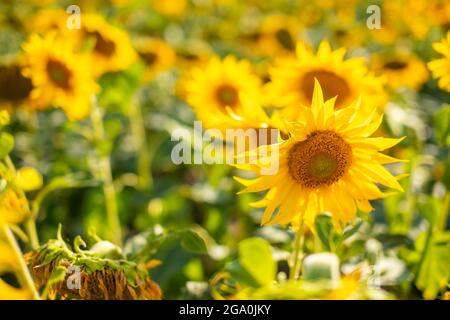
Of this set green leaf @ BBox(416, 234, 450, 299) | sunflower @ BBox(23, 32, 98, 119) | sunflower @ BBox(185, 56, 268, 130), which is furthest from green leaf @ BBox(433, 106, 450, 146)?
sunflower @ BBox(23, 32, 98, 119)

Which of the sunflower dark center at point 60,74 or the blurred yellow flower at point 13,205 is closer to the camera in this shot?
the blurred yellow flower at point 13,205

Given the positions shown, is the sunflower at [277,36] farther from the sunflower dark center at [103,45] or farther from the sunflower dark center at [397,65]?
the sunflower dark center at [103,45]

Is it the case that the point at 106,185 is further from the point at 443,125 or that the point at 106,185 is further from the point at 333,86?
the point at 443,125

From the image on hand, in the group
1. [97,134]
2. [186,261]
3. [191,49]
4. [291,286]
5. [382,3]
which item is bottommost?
[186,261]

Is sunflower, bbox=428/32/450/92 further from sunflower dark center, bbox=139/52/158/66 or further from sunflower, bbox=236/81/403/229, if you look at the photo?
sunflower dark center, bbox=139/52/158/66

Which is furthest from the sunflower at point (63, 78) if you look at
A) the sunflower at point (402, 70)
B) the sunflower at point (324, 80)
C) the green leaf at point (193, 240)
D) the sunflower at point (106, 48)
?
the sunflower at point (402, 70)
